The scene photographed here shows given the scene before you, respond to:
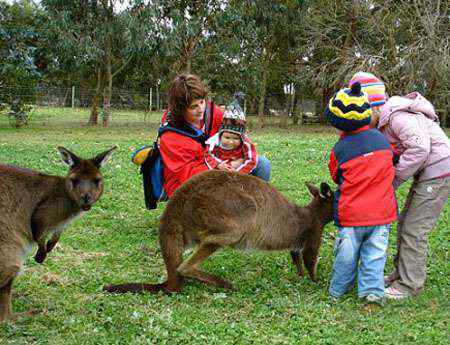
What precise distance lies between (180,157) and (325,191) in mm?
1387

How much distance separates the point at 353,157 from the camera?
4422 mm

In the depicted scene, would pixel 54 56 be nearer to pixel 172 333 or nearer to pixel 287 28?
pixel 287 28

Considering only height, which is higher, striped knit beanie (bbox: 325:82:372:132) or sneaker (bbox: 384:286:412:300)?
striped knit beanie (bbox: 325:82:372:132)

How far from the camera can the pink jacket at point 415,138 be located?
4.50m

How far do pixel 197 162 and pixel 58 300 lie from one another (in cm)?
182

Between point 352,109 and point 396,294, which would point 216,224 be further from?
point 396,294

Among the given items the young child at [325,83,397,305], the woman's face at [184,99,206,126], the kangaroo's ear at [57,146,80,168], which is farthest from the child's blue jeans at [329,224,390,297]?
the kangaroo's ear at [57,146,80,168]

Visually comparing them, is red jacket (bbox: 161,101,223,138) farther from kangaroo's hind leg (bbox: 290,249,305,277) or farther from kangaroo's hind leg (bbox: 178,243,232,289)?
kangaroo's hind leg (bbox: 178,243,232,289)

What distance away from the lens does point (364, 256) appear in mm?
4523

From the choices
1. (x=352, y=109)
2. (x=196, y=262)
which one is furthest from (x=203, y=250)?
(x=352, y=109)

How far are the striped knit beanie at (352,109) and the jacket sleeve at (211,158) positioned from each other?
138 cm

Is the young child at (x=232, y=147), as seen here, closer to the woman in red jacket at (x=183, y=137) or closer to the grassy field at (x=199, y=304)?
the woman in red jacket at (x=183, y=137)

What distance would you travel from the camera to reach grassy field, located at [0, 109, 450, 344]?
377cm

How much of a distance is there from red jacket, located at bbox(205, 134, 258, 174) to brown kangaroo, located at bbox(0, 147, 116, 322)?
137 cm
